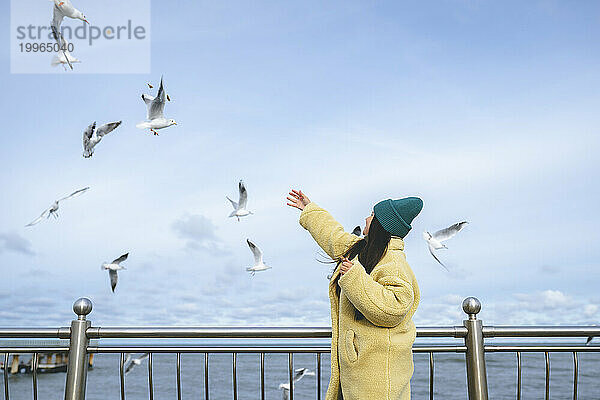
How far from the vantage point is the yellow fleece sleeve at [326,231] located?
3.37 meters

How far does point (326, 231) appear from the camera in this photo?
11.3 feet

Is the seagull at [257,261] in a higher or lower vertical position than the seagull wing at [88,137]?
lower

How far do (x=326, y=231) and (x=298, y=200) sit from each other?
0.29 metres

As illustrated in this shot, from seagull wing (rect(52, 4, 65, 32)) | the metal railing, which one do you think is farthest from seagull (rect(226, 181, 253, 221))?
the metal railing

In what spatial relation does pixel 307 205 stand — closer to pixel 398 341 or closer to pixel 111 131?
pixel 398 341

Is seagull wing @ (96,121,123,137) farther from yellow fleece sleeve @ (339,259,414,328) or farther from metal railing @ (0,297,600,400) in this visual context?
yellow fleece sleeve @ (339,259,414,328)

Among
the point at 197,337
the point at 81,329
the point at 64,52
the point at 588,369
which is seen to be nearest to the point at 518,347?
the point at 197,337

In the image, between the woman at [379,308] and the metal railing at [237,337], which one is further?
the metal railing at [237,337]

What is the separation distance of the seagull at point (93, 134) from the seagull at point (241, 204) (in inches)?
67.3

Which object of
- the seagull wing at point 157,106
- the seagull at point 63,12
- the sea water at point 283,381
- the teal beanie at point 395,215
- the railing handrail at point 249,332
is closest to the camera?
the teal beanie at point 395,215

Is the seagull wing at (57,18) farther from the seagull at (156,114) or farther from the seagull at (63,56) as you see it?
the seagull at (156,114)

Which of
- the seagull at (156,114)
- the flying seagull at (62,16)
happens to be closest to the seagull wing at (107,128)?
the seagull at (156,114)

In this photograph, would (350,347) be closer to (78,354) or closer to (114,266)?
(78,354)

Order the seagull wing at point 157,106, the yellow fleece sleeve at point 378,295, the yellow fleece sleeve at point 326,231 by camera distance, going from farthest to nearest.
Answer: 1. the seagull wing at point 157,106
2. the yellow fleece sleeve at point 326,231
3. the yellow fleece sleeve at point 378,295
